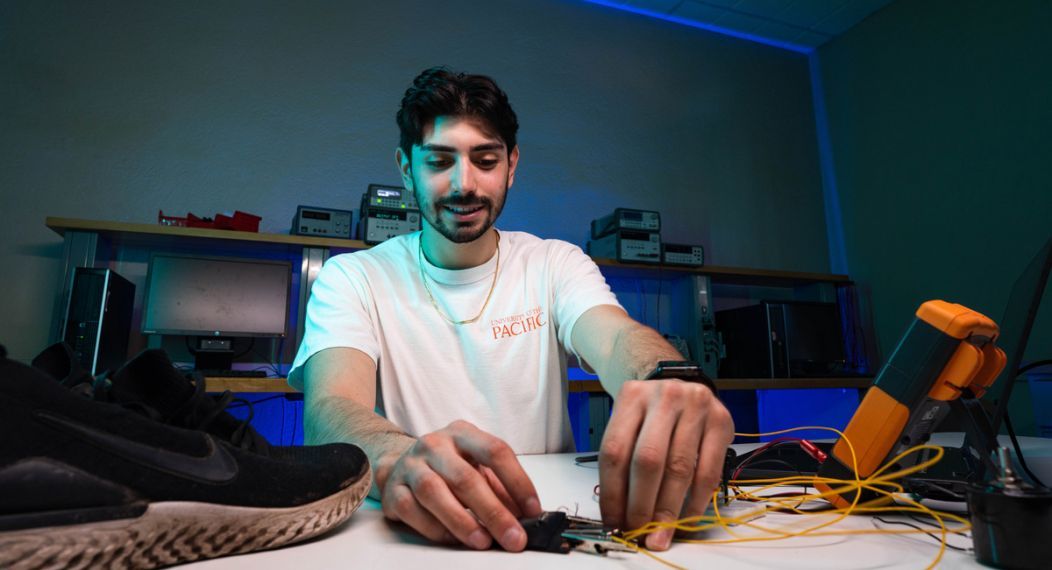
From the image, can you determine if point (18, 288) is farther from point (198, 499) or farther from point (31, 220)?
point (198, 499)

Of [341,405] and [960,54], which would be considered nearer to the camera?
[341,405]

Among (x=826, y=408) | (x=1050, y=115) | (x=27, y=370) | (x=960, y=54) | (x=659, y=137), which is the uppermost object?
(x=960, y=54)

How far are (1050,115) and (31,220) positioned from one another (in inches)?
175

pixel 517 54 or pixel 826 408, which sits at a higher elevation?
pixel 517 54

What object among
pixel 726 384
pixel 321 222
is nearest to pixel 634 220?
pixel 726 384

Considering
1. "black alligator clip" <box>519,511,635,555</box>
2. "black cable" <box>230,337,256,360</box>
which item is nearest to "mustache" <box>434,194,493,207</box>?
"black alligator clip" <box>519,511,635,555</box>

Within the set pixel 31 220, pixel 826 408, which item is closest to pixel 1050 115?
pixel 826 408

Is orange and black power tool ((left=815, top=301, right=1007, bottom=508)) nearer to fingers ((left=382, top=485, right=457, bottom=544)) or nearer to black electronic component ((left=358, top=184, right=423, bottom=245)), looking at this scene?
fingers ((left=382, top=485, right=457, bottom=544))

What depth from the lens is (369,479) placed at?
49 cm

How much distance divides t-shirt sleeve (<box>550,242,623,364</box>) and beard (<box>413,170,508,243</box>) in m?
0.20

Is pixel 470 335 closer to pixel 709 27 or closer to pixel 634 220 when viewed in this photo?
pixel 634 220

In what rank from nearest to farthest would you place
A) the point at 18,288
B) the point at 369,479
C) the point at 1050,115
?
the point at 369,479 < the point at 18,288 < the point at 1050,115

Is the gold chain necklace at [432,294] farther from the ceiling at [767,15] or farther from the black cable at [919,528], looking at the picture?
the ceiling at [767,15]

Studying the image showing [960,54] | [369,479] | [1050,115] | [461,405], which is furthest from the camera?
[960,54]
